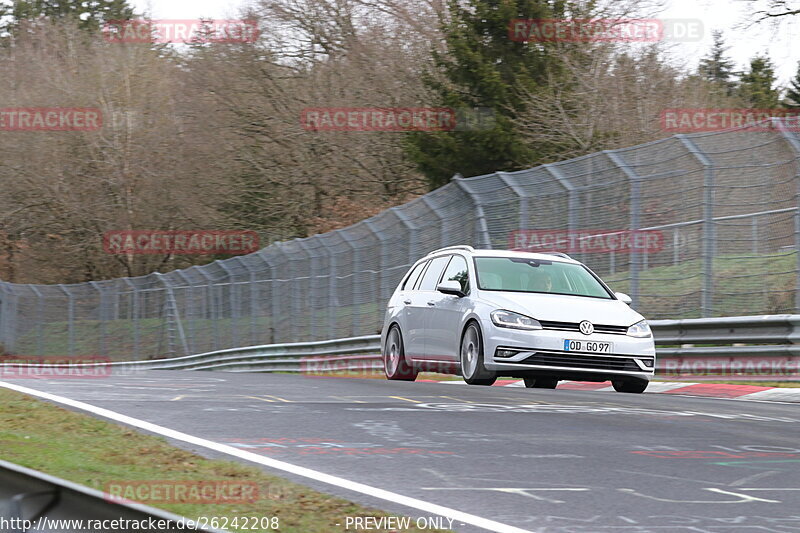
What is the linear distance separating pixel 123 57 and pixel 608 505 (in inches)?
1766

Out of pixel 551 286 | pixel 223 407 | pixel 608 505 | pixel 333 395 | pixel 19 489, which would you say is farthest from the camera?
pixel 551 286

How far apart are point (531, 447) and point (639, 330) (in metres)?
5.19

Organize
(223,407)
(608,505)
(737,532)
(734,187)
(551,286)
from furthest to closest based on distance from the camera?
(734,187)
(551,286)
(223,407)
(608,505)
(737,532)

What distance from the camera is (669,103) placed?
34.1 m

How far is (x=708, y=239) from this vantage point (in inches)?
583

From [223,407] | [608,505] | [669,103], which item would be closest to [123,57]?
[669,103]

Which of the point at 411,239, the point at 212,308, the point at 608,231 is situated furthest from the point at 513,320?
the point at 212,308

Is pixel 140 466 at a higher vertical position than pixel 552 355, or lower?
lower

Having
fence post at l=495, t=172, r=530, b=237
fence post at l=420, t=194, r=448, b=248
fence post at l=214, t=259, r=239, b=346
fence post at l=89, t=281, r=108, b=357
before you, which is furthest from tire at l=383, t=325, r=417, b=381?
fence post at l=89, t=281, r=108, b=357

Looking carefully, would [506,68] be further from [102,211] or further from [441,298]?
[441,298]

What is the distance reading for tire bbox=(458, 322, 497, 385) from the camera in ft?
40.7

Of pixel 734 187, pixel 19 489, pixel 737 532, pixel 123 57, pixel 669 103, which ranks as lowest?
pixel 737 532

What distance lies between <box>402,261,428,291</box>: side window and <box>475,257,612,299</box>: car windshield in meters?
1.80

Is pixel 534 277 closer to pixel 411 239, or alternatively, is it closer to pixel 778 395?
pixel 778 395
